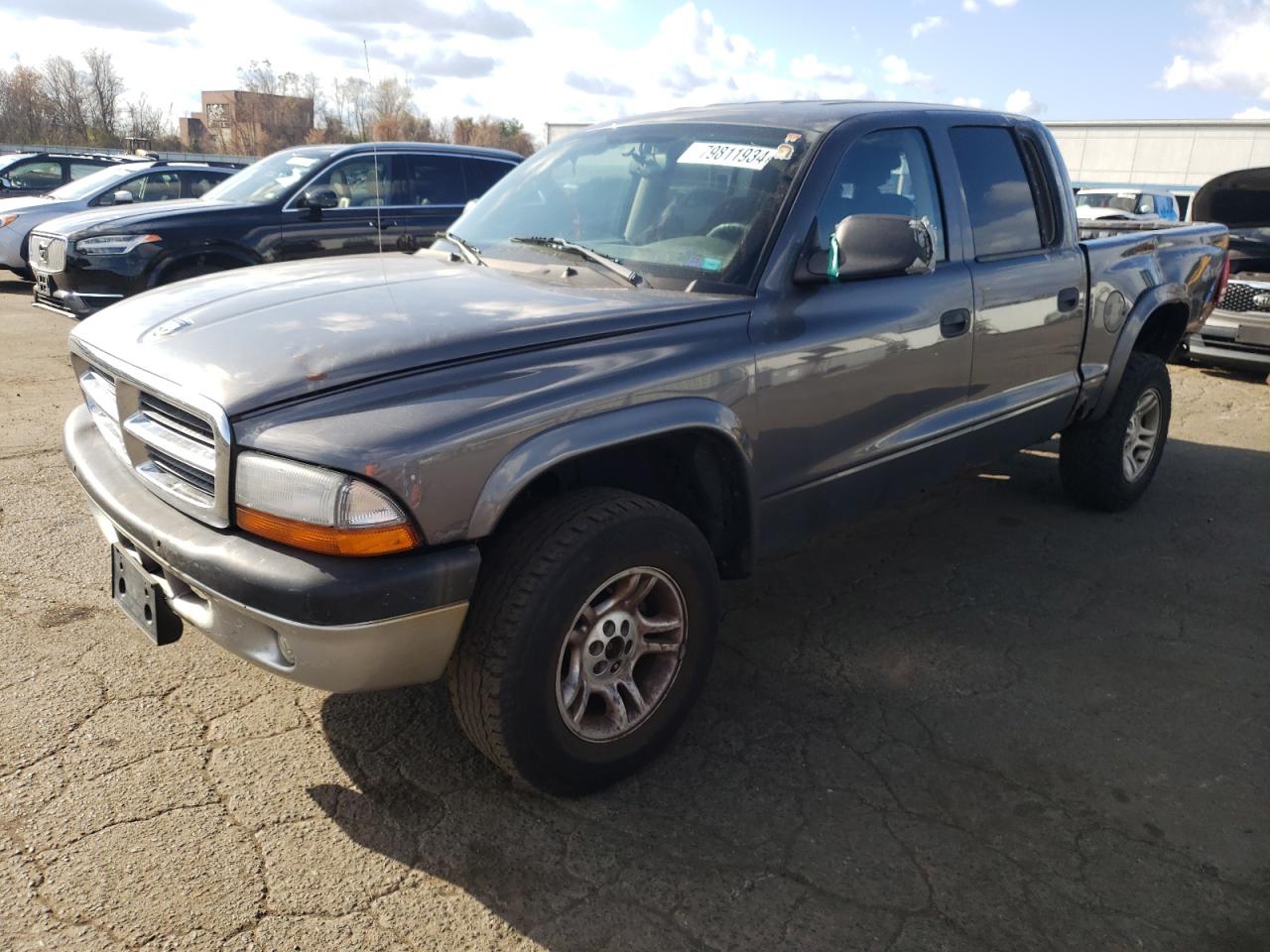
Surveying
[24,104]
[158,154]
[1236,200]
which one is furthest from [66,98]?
[1236,200]

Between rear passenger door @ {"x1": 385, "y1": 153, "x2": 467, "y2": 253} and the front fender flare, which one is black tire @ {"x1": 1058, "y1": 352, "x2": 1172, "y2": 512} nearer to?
the front fender flare

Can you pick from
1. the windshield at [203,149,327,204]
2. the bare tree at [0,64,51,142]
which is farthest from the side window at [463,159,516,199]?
the bare tree at [0,64,51,142]

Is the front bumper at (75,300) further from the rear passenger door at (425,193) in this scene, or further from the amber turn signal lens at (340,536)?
the amber turn signal lens at (340,536)

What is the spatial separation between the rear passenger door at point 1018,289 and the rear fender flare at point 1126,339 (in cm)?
38

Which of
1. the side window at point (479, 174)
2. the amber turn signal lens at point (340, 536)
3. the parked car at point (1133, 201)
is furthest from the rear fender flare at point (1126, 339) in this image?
the parked car at point (1133, 201)

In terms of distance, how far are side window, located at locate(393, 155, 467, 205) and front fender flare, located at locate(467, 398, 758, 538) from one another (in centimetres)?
642

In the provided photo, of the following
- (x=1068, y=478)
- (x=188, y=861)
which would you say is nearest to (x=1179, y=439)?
(x=1068, y=478)

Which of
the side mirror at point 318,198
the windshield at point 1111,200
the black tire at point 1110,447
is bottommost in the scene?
the black tire at point 1110,447

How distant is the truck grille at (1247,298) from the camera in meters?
8.15

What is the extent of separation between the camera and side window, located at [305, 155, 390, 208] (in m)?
8.04

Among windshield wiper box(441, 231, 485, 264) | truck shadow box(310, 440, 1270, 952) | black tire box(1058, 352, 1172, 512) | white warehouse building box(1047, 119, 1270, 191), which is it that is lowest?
truck shadow box(310, 440, 1270, 952)

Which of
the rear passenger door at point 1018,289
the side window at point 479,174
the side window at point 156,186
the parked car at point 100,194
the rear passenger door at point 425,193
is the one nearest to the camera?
the rear passenger door at point 1018,289

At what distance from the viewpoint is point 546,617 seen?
2.36 meters

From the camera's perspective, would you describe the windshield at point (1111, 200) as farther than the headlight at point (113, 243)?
Yes
